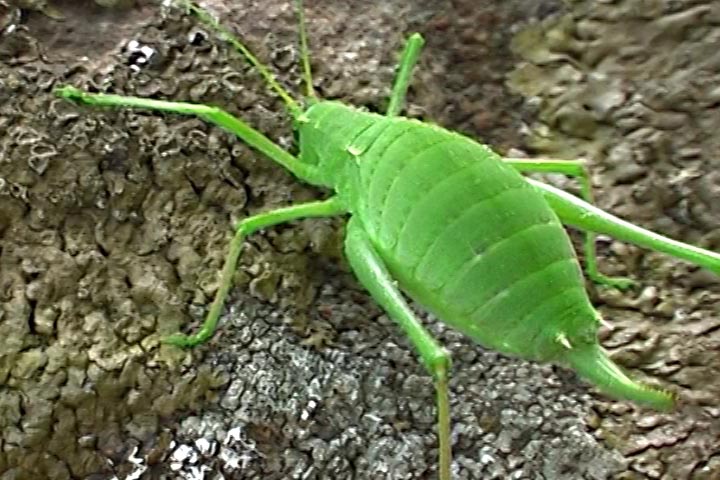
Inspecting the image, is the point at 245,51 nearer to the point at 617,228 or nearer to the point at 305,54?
the point at 305,54

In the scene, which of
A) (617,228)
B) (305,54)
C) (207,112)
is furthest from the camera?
(305,54)

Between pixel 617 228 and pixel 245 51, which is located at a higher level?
pixel 245 51

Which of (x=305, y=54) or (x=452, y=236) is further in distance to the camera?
(x=305, y=54)

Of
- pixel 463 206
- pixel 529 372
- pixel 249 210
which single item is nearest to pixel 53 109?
pixel 249 210

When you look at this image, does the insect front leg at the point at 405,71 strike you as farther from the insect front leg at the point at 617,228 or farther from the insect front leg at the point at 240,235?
the insect front leg at the point at 617,228

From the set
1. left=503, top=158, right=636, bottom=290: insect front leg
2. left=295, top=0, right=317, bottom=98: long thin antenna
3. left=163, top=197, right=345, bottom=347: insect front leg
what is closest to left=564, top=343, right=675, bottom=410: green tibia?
left=503, top=158, right=636, bottom=290: insect front leg

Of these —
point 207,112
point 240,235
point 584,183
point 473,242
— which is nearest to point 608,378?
point 473,242
